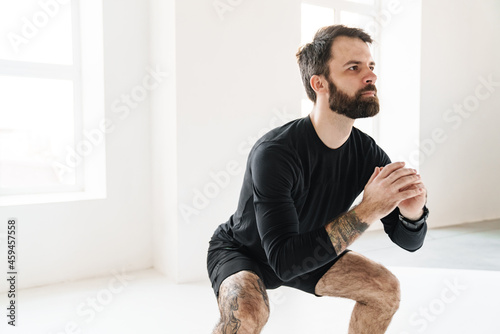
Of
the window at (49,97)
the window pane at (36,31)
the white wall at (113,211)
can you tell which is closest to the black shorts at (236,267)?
the white wall at (113,211)

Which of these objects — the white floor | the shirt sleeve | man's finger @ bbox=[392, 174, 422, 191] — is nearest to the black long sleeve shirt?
the shirt sleeve

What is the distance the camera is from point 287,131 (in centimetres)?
149

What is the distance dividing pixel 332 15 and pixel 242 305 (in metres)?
3.48

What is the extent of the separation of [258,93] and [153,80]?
697 mm

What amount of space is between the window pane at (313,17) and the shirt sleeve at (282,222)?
113 inches

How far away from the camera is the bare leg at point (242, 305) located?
1.26 meters

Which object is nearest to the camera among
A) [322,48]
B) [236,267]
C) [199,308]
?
[236,267]

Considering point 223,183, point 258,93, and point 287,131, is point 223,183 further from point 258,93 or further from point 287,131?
point 287,131

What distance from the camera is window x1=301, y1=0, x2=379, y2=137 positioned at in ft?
13.2

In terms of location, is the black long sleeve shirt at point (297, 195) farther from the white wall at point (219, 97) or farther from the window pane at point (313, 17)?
the window pane at point (313, 17)

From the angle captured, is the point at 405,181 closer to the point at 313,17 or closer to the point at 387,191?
the point at 387,191

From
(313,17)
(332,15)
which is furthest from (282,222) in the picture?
(332,15)

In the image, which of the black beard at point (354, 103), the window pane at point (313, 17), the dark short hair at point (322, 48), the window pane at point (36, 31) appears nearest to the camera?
the black beard at point (354, 103)

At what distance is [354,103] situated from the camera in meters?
1.45
